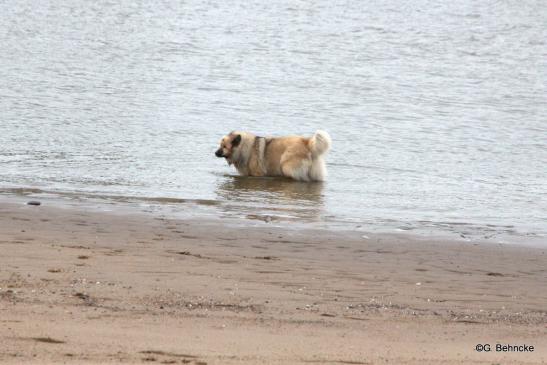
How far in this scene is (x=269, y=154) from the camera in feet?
42.4

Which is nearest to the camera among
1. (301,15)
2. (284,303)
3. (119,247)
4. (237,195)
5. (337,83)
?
(284,303)

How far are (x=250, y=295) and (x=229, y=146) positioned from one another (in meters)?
6.70

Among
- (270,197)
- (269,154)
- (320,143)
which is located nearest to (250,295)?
(270,197)

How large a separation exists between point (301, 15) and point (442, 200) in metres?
24.9

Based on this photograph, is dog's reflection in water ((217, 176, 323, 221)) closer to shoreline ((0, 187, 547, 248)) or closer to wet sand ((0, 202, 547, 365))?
shoreline ((0, 187, 547, 248))

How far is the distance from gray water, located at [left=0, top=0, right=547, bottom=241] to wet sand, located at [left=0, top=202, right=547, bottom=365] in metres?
1.17

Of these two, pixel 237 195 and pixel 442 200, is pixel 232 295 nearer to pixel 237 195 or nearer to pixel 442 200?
pixel 237 195

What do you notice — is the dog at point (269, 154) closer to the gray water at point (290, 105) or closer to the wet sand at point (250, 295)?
the gray water at point (290, 105)

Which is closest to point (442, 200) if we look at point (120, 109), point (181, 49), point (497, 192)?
point (497, 192)

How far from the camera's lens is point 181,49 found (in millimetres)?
27094

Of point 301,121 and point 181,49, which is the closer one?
point 301,121

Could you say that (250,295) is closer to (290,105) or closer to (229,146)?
(229,146)

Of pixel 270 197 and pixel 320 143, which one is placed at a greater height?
pixel 320 143

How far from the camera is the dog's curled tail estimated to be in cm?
1233
